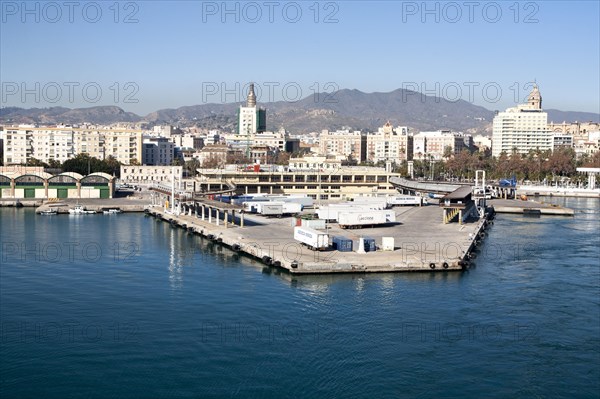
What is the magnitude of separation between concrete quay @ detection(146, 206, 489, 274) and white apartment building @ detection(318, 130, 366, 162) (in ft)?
240

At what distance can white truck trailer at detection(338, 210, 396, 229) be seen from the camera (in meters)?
32.4

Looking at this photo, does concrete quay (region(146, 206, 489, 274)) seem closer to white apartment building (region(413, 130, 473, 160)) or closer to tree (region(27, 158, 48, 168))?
tree (region(27, 158, 48, 168))

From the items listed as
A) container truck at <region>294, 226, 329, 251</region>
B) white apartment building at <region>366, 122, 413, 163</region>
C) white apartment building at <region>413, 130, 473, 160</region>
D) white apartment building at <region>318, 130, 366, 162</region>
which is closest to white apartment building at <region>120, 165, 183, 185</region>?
container truck at <region>294, 226, 329, 251</region>

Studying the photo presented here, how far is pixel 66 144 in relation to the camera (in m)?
69.4

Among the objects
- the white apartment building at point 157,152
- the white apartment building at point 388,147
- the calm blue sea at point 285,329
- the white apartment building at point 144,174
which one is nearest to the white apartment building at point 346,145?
the white apartment building at point 388,147

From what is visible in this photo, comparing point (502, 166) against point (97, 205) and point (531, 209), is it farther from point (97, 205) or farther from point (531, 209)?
point (97, 205)

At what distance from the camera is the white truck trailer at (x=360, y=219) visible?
32375mm

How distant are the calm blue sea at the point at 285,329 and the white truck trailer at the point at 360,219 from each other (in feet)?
25.2

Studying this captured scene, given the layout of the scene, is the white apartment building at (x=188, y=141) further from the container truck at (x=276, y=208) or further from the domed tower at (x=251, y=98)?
the container truck at (x=276, y=208)

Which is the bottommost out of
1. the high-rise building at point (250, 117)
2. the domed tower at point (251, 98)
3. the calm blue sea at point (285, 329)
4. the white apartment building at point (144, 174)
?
the calm blue sea at point (285, 329)

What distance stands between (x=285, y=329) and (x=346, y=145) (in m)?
98.7

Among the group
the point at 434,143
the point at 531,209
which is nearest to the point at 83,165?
the point at 531,209

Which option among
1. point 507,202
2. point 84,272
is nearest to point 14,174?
point 84,272

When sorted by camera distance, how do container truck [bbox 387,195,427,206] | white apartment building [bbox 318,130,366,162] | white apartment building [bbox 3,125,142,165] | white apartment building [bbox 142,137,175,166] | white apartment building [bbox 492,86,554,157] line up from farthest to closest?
white apartment building [bbox 318,130,366,162], white apartment building [bbox 492,86,554,157], white apartment building [bbox 142,137,175,166], white apartment building [bbox 3,125,142,165], container truck [bbox 387,195,427,206]
